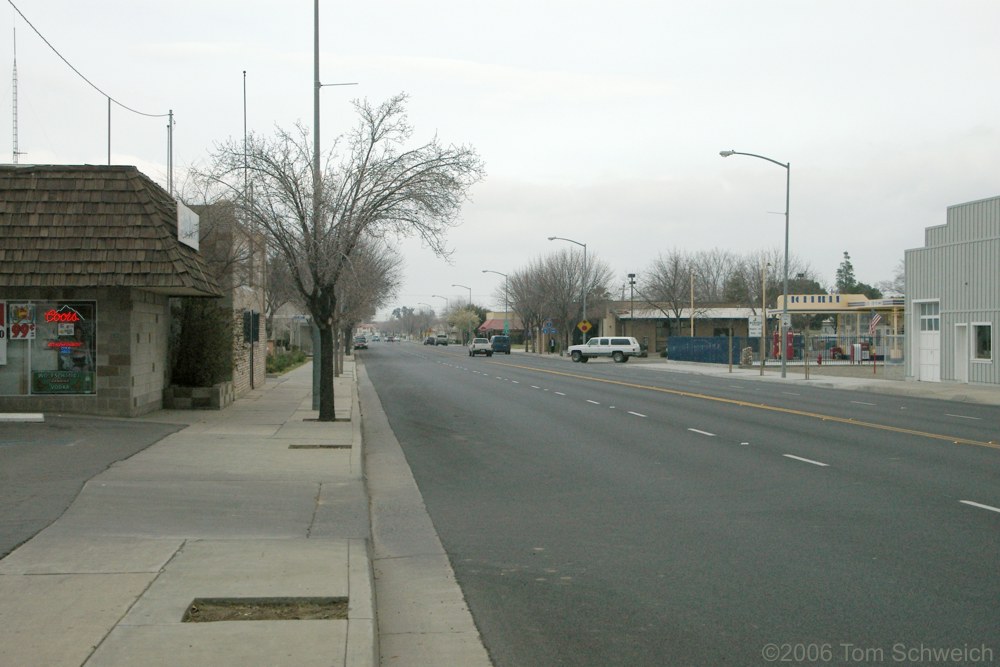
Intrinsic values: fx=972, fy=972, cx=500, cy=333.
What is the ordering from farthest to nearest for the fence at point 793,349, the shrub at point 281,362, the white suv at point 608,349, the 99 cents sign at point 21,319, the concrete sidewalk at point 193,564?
the white suv at point 608,349
the fence at point 793,349
the shrub at point 281,362
the 99 cents sign at point 21,319
the concrete sidewalk at point 193,564

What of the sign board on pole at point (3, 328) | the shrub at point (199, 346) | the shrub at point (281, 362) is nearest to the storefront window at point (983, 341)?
the shrub at point (199, 346)

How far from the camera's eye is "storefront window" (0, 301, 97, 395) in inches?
712

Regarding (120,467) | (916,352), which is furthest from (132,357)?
(916,352)

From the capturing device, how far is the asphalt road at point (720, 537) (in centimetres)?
634

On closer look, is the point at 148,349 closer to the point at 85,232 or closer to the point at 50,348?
the point at 50,348

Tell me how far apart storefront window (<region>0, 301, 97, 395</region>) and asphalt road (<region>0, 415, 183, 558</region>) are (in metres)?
0.79

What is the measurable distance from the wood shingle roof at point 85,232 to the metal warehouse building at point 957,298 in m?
28.4

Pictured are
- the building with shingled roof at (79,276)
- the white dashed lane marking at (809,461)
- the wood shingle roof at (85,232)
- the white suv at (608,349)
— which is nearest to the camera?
the white dashed lane marking at (809,461)

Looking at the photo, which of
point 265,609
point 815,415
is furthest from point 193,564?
point 815,415

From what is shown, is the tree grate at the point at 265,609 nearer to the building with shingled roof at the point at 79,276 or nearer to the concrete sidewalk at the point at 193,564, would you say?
the concrete sidewalk at the point at 193,564

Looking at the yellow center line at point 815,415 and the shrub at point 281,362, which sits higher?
the shrub at point 281,362

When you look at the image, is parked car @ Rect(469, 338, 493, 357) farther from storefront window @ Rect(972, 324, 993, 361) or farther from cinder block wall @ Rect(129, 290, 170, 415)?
cinder block wall @ Rect(129, 290, 170, 415)

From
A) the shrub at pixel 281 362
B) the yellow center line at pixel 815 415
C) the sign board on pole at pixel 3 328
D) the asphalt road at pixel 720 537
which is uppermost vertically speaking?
the sign board on pole at pixel 3 328

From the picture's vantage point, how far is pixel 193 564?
25.5 feet
